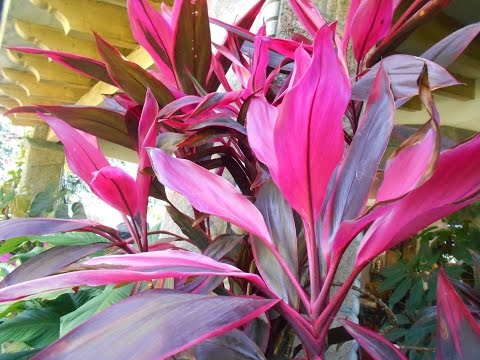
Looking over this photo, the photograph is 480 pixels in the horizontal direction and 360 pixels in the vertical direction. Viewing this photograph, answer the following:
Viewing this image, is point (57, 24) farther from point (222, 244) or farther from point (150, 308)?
point (150, 308)

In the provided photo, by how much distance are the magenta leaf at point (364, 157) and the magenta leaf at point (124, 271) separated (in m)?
0.10

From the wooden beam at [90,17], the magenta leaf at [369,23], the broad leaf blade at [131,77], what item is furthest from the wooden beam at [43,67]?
the magenta leaf at [369,23]

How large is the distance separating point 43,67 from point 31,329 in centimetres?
273

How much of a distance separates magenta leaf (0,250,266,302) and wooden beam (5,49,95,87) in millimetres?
2763

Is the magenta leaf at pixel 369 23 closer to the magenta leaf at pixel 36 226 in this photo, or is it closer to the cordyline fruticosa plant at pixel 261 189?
the cordyline fruticosa plant at pixel 261 189

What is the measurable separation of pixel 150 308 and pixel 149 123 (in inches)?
11.0

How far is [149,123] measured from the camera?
0.51 meters

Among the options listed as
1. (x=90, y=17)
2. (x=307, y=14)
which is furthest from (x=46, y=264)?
(x=90, y=17)

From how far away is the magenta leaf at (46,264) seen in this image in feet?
1.55

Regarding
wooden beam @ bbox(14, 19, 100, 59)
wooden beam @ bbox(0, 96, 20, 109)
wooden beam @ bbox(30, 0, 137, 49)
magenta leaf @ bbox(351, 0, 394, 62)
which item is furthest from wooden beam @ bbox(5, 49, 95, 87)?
magenta leaf @ bbox(351, 0, 394, 62)

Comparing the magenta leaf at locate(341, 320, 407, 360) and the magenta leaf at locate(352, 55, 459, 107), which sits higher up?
the magenta leaf at locate(352, 55, 459, 107)

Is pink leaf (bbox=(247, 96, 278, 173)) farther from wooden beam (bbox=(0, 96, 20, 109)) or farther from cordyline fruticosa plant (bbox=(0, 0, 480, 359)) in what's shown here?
wooden beam (bbox=(0, 96, 20, 109))

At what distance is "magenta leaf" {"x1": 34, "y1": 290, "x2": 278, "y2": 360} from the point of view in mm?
234

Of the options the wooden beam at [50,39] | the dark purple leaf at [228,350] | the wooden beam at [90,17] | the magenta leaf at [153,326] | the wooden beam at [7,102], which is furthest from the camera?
the wooden beam at [7,102]
